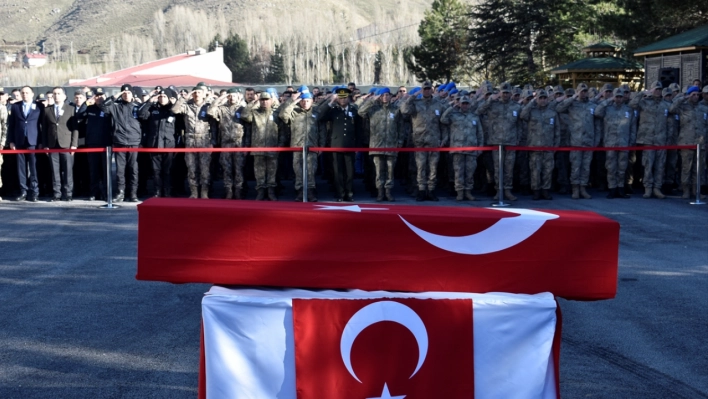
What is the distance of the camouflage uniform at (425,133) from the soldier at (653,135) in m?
4.10

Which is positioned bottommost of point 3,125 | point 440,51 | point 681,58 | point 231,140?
point 231,140

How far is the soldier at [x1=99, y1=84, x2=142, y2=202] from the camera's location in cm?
1656

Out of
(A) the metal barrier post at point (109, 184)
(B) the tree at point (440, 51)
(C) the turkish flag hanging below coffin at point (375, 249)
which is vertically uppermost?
(B) the tree at point (440, 51)

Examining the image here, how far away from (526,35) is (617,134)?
3136 cm

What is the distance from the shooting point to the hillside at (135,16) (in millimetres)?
137125

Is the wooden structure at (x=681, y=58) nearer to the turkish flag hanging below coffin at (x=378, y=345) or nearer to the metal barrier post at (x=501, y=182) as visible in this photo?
the metal barrier post at (x=501, y=182)

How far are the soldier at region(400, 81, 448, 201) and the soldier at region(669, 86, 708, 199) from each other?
4.74m

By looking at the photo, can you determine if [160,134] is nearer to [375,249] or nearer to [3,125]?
[3,125]

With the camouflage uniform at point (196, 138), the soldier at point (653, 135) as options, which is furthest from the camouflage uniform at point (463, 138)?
the camouflage uniform at point (196, 138)

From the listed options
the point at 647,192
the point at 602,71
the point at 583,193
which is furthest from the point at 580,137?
the point at 602,71

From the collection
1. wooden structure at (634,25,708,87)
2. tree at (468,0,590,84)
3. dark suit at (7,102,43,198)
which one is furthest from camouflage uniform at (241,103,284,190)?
tree at (468,0,590,84)

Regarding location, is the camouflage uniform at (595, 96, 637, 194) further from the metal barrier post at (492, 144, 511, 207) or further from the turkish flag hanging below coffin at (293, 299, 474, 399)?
the turkish flag hanging below coffin at (293, 299, 474, 399)

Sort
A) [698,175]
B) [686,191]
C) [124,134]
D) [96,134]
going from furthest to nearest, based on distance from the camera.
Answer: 1. [686,191]
2. [96,134]
3. [124,134]
4. [698,175]

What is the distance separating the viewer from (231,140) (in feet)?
55.8
